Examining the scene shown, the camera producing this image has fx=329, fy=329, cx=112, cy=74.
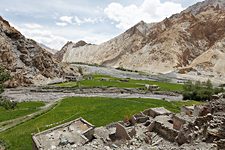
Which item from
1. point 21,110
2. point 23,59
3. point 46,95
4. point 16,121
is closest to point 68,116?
point 16,121

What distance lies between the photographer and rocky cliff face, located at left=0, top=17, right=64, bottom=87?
86.5 m

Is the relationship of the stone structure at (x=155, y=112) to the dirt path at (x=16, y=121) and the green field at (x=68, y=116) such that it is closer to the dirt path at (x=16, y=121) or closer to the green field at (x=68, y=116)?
the green field at (x=68, y=116)

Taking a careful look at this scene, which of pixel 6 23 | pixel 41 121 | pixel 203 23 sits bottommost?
pixel 41 121

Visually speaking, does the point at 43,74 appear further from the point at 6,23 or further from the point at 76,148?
the point at 76,148

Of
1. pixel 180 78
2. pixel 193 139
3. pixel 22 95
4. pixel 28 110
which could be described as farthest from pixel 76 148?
pixel 180 78

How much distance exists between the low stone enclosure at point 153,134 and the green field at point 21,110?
1900 cm

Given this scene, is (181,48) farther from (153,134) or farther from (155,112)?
(153,134)

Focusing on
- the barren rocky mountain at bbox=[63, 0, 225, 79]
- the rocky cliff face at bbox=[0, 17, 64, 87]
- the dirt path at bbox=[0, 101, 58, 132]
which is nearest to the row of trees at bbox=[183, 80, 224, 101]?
the dirt path at bbox=[0, 101, 58, 132]

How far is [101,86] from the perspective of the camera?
8381 centimetres

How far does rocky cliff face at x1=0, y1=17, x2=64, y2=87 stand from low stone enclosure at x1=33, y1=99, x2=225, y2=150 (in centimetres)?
5655

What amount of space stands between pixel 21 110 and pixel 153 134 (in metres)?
30.0

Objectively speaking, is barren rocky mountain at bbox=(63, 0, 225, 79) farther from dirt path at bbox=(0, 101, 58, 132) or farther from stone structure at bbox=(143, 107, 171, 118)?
stone structure at bbox=(143, 107, 171, 118)

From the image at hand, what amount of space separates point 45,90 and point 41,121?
118 feet

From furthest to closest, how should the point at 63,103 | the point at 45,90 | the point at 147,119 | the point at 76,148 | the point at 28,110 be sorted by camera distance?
the point at 45,90, the point at 63,103, the point at 28,110, the point at 147,119, the point at 76,148
